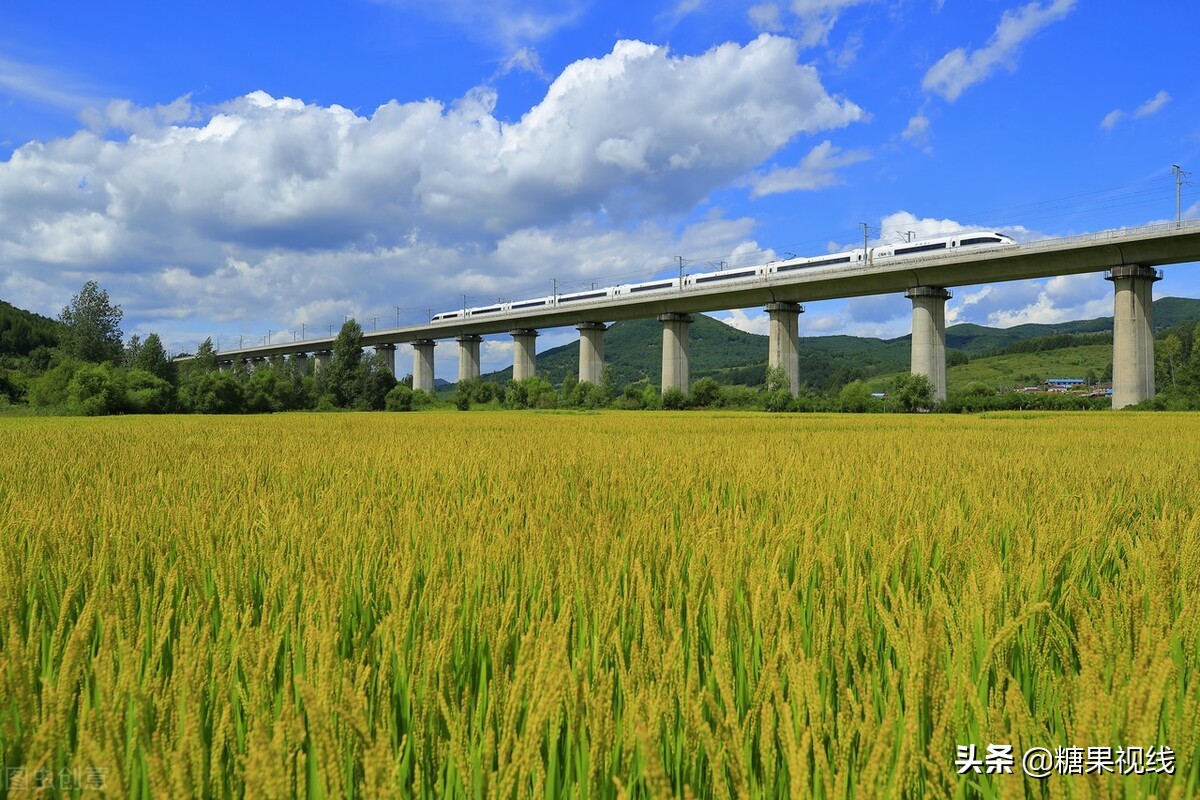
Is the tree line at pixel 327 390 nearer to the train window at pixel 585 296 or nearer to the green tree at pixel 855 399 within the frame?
the green tree at pixel 855 399

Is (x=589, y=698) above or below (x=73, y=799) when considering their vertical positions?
above

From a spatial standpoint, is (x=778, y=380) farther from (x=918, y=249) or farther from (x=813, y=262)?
(x=918, y=249)

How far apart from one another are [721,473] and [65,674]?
19.3 ft

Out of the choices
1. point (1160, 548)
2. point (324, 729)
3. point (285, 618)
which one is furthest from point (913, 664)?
point (1160, 548)

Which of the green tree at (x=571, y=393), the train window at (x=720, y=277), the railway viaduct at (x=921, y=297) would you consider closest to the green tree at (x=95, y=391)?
the green tree at (x=571, y=393)

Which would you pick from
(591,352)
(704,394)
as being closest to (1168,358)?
(704,394)

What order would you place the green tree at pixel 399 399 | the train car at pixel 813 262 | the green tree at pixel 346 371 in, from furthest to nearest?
1. the green tree at pixel 346 371
2. the green tree at pixel 399 399
3. the train car at pixel 813 262

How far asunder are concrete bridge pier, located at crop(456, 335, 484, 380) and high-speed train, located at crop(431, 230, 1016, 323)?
4.78 m

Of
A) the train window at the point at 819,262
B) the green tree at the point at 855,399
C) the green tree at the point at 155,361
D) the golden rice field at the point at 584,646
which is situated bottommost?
the golden rice field at the point at 584,646

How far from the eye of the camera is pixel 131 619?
2148 mm

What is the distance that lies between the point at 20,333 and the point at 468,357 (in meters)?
66.2

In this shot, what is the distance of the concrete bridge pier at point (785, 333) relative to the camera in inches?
2269

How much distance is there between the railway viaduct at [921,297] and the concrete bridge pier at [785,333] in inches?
3.2

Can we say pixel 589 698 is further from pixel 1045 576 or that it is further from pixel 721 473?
pixel 721 473
